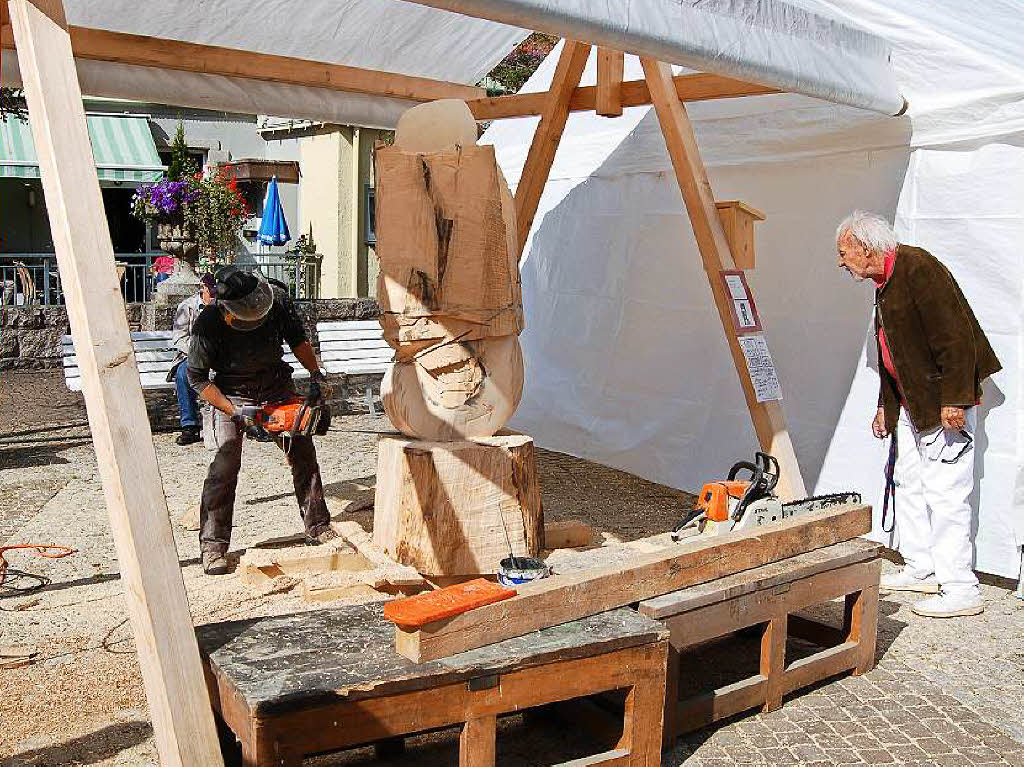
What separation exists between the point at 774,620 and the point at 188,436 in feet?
17.6

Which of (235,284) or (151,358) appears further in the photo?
(151,358)

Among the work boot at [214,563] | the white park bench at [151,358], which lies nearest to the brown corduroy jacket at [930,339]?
the work boot at [214,563]

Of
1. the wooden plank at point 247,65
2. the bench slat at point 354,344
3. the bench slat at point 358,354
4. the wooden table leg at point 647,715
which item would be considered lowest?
the wooden table leg at point 647,715

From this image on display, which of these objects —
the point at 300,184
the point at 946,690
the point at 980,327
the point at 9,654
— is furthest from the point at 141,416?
the point at 300,184

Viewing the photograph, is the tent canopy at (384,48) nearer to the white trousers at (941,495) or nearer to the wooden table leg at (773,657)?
the white trousers at (941,495)

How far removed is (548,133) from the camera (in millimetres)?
6074

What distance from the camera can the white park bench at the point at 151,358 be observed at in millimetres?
8109

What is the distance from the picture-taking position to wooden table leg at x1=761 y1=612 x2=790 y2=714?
363cm

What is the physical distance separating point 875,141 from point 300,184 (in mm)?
13348

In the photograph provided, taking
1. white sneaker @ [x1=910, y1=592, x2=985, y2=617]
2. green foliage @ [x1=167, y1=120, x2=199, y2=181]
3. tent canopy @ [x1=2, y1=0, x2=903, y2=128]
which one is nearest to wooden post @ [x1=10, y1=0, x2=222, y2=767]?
tent canopy @ [x1=2, y1=0, x2=903, y2=128]

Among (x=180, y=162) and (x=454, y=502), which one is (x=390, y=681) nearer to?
(x=454, y=502)

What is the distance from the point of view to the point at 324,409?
16.1 feet

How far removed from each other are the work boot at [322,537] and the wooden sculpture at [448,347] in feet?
2.69

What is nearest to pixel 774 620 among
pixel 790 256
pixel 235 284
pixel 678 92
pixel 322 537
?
pixel 322 537
